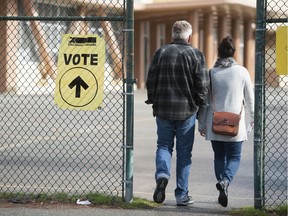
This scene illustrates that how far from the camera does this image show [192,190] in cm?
902

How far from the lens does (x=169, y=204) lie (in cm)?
795

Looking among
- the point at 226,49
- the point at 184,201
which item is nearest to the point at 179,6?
the point at 226,49

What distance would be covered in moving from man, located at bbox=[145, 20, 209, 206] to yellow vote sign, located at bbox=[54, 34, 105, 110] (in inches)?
21.6

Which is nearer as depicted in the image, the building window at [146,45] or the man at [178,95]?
the man at [178,95]

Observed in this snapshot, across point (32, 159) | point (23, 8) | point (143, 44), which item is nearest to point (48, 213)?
point (32, 159)

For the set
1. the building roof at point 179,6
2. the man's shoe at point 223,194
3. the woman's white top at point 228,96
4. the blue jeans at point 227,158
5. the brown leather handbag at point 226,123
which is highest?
the building roof at point 179,6

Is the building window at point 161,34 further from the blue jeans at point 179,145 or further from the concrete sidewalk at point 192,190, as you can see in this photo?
the blue jeans at point 179,145

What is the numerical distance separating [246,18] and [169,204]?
2200 inches

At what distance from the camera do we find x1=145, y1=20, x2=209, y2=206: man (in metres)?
7.67

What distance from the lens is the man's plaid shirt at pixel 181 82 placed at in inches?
302

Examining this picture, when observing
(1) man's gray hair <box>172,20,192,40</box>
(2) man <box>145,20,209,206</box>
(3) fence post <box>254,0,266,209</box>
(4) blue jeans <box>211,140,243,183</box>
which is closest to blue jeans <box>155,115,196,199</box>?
(2) man <box>145,20,209,206</box>

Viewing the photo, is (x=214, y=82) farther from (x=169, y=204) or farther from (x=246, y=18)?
(x=246, y=18)

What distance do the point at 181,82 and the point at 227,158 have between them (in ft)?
3.20

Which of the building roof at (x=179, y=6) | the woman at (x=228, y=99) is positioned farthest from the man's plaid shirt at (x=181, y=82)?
the building roof at (x=179, y=6)
